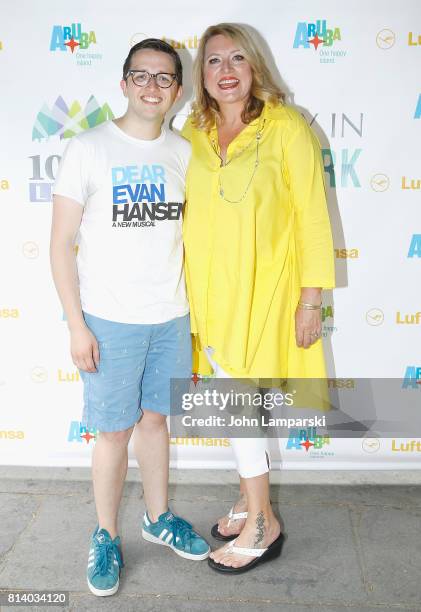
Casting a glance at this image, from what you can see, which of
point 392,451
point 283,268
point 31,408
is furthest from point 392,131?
point 31,408

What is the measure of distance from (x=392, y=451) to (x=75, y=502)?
1440mm

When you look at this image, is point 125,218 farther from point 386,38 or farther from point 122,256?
point 386,38

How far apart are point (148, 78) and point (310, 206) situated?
632 mm

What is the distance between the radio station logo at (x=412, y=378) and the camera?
276 cm

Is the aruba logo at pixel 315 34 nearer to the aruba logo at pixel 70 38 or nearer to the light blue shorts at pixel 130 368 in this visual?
the aruba logo at pixel 70 38

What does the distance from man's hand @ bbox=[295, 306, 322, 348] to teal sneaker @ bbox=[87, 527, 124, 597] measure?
0.93 m

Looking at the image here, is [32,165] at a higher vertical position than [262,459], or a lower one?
higher

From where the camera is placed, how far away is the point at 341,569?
2127 millimetres

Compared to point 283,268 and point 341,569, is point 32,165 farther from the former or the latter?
point 341,569

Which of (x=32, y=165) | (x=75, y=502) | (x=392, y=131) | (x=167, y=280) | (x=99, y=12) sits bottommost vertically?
(x=75, y=502)

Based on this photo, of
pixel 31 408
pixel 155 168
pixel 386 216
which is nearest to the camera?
pixel 155 168

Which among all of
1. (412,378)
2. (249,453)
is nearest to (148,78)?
(249,453)

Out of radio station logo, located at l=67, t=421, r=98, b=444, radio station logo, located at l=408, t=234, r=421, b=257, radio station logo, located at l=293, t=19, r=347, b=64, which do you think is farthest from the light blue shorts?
radio station logo, located at l=293, t=19, r=347, b=64

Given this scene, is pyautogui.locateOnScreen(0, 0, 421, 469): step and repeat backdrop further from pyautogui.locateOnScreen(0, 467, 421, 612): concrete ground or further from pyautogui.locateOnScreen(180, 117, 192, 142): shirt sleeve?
pyautogui.locateOnScreen(180, 117, 192, 142): shirt sleeve
